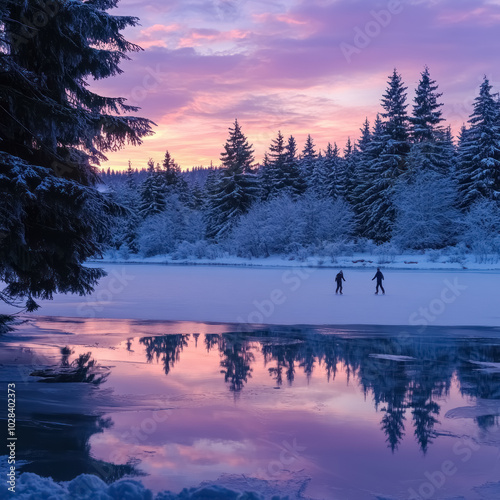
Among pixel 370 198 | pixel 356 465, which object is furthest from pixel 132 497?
pixel 370 198

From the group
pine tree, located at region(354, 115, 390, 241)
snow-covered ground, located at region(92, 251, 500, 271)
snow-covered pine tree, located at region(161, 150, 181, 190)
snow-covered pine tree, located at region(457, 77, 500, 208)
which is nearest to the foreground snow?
snow-covered ground, located at region(92, 251, 500, 271)

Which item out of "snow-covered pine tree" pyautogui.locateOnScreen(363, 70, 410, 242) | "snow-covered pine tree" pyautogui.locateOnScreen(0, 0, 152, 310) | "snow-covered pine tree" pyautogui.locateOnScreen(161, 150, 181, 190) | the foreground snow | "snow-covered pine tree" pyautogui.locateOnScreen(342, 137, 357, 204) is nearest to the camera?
the foreground snow

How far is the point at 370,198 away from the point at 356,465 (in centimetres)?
5772

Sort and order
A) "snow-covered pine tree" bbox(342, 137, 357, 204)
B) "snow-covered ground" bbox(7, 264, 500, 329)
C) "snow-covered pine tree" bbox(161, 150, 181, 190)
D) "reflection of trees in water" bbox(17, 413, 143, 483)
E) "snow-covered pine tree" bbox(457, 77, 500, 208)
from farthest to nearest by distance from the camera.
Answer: "snow-covered pine tree" bbox(161, 150, 181, 190) → "snow-covered pine tree" bbox(342, 137, 357, 204) → "snow-covered pine tree" bbox(457, 77, 500, 208) → "snow-covered ground" bbox(7, 264, 500, 329) → "reflection of trees in water" bbox(17, 413, 143, 483)

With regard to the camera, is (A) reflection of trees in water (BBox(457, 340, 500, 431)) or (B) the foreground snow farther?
(A) reflection of trees in water (BBox(457, 340, 500, 431))

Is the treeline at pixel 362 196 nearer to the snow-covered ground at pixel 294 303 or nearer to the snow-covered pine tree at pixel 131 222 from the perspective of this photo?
the snow-covered pine tree at pixel 131 222

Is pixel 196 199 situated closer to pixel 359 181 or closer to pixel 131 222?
pixel 131 222

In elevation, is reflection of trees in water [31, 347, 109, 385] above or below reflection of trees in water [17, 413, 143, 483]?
above

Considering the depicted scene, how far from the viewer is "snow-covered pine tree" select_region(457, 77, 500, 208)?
178ft

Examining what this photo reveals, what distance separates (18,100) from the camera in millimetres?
8078

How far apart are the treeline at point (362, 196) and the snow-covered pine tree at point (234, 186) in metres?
0.13

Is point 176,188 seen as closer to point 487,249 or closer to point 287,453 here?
point 487,249

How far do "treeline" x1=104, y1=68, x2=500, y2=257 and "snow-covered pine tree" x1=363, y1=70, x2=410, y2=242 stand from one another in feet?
0.37

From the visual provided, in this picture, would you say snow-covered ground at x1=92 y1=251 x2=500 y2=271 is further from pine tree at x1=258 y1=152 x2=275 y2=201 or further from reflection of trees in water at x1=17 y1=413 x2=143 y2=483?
reflection of trees in water at x1=17 y1=413 x2=143 y2=483
